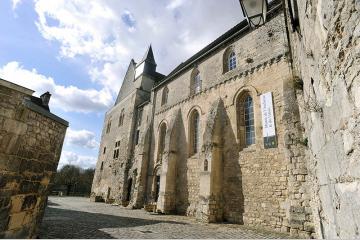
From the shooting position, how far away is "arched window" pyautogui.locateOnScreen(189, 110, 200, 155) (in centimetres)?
1452

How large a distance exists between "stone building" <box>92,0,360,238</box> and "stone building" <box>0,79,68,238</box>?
17.0 feet

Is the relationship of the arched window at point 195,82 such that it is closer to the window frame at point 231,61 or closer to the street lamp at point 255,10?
the window frame at point 231,61

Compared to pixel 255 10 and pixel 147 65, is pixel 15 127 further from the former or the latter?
pixel 147 65

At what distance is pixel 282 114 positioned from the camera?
973 centimetres

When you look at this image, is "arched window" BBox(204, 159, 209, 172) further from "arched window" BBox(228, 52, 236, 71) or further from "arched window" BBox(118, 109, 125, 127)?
"arched window" BBox(118, 109, 125, 127)

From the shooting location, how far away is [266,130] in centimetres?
1019

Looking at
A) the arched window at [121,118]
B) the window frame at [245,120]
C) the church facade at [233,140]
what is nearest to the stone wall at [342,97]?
the church facade at [233,140]

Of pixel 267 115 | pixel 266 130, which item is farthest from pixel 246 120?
pixel 266 130

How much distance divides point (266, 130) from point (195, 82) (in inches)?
294

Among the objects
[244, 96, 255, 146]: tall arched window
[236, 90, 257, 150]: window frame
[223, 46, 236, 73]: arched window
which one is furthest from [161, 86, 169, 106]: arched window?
[244, 96, 255, 146]: tall arched window

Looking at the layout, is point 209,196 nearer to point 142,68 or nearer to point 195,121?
point 195,121

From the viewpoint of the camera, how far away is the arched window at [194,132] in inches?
571

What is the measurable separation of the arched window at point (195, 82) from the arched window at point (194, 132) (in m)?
1.68

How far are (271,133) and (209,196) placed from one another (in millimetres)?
4171
